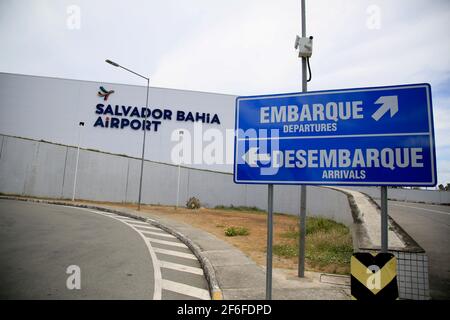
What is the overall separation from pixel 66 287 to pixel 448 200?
37543 mm

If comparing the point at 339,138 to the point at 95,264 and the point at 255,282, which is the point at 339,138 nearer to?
the point at 255,282

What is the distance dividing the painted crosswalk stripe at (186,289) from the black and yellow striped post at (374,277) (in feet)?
8.45

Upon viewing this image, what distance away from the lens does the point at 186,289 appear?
15.9 ft

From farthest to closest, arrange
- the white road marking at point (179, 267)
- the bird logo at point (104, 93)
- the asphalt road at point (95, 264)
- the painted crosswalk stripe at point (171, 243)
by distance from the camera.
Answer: the bird logo at point (104, 93) < the painted crosswalk stripe at point (171, 243) < the white road marking at point (179, 267) < the asphalt road at point (95, 264)

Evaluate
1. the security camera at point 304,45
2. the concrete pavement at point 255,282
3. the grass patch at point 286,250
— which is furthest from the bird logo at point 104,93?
the security camera at point 304,45

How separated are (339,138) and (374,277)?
171cm

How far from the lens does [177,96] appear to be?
1152 inches

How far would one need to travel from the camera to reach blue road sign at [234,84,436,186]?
333cm

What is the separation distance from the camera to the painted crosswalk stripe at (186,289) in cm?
462

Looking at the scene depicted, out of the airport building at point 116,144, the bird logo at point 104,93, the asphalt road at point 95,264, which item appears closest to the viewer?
the asphalt road at point 95,264

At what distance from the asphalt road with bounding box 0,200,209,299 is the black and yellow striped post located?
2.66 m

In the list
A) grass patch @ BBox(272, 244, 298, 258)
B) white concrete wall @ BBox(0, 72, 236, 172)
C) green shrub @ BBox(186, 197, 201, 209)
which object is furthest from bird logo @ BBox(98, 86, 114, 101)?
grass patch @ BBox(272, 244, 298, 258)

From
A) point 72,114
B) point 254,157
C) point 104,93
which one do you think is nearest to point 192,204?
point 104,93

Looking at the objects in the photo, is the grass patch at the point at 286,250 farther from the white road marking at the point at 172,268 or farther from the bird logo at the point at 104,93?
the bird logo at the point at 104,93
